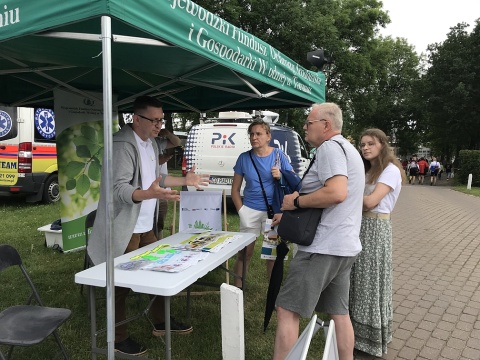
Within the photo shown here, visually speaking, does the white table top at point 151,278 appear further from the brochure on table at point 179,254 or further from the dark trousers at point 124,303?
the dark trousers at point 124,303

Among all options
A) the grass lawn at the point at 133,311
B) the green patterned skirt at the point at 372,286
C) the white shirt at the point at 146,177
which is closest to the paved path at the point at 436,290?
the green patterned skirt at the point at 372,286

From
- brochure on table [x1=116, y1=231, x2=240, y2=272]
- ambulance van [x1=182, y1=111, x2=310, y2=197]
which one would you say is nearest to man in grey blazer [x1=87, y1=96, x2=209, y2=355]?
brochure on table [x1=116, y1=231, x2=240, y2=272]

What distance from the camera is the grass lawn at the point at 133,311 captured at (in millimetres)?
2979

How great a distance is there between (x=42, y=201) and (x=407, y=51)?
1458 inches

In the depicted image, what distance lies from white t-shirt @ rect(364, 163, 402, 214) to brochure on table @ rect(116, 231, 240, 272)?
1129 mm

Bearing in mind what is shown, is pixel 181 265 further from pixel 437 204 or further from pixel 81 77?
pixel 437 204

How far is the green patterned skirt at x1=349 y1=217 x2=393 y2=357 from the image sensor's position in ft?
9.48

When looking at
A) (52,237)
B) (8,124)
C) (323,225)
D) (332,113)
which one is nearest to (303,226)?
(323,225)

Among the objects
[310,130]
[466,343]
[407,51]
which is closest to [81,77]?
[310,130]

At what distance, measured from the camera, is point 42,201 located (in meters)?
9.06

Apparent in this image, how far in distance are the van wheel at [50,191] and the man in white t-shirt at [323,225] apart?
789 centimetres

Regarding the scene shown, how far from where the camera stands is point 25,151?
→ 8.13m

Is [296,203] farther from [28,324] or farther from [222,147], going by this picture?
[222,147]

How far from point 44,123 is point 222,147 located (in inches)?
161
